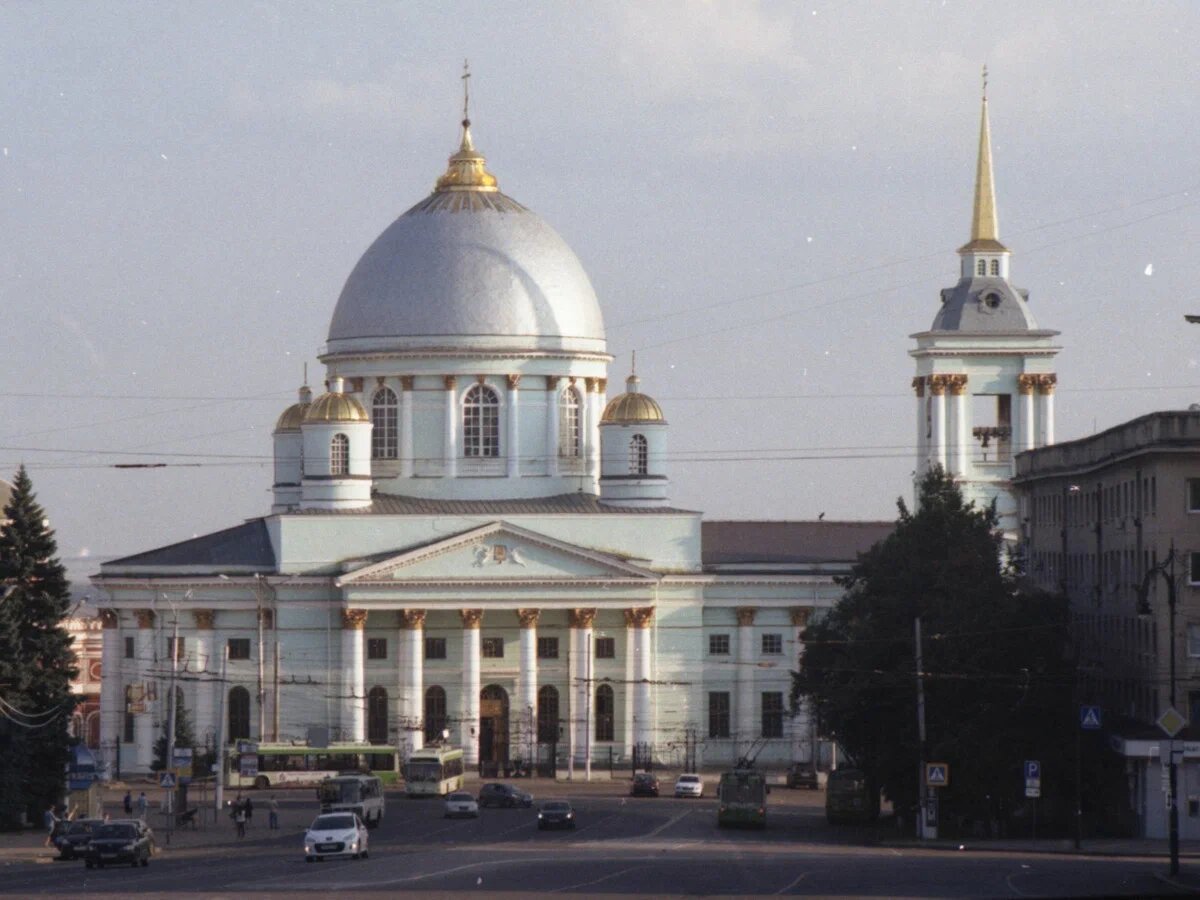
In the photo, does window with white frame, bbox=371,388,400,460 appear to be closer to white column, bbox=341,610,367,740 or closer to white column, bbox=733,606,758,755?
white column, bbox=341,610,367,740

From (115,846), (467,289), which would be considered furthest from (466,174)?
(115,846)

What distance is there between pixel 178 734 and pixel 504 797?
1982cm

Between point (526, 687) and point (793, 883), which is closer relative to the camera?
point (793, 883)

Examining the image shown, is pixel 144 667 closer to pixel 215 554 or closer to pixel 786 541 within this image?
pixel 215 554

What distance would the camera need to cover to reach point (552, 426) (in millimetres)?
138000

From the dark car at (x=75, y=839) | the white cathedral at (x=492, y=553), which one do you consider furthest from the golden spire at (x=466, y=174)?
the dark car at (x=75, y=839)

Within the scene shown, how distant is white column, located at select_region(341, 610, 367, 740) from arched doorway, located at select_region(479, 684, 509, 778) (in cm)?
482

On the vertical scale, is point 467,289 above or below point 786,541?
above

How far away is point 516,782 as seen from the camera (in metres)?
125

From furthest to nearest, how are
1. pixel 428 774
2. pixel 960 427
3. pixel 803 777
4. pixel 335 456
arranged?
pixel 960 427
pixel 335 456
pixel 803 777
pixel 428 774

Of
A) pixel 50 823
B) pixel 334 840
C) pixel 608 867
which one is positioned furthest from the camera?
pixel 50 823

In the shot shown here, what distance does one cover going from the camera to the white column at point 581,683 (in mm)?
130375

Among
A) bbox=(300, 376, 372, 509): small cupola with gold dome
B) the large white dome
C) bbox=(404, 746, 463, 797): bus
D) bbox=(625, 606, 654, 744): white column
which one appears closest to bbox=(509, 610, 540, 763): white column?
bbox=(625, 606, 654, 744): white column

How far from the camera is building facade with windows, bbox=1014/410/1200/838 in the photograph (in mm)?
87438
